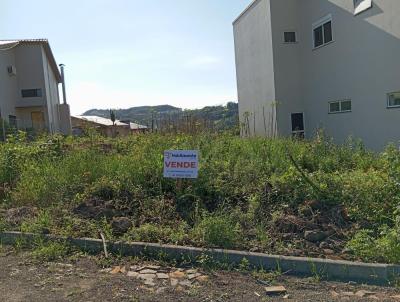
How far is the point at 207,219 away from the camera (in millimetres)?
5055

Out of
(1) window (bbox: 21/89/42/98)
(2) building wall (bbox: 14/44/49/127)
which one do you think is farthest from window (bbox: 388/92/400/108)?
(1) window (bbox: 21/89/42/98)

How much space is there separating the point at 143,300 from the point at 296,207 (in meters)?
2.54

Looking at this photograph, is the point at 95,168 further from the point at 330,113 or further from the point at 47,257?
the point at 330,113

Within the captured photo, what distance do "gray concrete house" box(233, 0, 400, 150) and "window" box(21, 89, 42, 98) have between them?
18.5 metres

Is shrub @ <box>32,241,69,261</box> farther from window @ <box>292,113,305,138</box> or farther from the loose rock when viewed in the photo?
window @ <box>292,113,305,138</box>

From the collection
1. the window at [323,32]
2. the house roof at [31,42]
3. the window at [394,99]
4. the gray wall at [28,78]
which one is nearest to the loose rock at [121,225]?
the window at [394,99]

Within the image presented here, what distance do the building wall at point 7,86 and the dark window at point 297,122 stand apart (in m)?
19.3

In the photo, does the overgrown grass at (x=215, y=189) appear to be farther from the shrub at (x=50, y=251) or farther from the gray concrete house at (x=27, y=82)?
the gray concrete house at (x=27, y=82)

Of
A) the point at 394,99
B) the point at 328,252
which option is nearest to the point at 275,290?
the point at 328,252

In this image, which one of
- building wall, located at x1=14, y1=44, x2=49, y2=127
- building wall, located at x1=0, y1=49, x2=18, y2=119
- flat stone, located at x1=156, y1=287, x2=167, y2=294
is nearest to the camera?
flat stone, located at x1=156, y1=287, x2=167, y2=294

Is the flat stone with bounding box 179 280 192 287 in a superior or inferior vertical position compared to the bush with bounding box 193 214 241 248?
inferior

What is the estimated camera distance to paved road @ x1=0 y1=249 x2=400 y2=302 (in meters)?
3.76

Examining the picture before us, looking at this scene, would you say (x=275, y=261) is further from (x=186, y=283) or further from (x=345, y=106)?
(x=345, y=106)

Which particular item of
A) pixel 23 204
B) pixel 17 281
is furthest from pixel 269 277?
pixel 23 204
